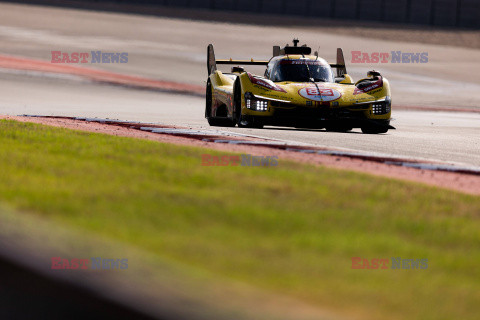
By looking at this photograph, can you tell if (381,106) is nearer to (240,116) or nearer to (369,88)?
(369,88)

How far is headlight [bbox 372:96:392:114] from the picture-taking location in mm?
14539

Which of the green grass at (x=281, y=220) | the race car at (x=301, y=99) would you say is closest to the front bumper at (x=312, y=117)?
the race car at (x=301, y=99)

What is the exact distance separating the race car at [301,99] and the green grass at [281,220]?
5173 mm

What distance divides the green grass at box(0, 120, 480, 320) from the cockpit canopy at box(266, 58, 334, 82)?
20.7ft

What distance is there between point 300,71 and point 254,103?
1490mm

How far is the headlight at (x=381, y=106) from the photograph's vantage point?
47.7 feet

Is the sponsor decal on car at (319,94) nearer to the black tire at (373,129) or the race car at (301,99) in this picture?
the race car at (301,99)

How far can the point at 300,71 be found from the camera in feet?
50.1

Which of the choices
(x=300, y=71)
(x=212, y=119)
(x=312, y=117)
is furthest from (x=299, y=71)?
(x=212, y=119)

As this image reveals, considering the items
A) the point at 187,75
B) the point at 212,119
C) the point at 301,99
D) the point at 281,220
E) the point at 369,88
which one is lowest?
the point at 187,75

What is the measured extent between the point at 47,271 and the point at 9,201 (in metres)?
2.80

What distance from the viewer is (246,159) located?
8914 mm

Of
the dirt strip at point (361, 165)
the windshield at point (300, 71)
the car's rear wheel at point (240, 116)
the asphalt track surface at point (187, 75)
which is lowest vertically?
the asphalt track surface at point (187, 75)

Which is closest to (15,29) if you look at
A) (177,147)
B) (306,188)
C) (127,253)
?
(177,147)
